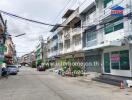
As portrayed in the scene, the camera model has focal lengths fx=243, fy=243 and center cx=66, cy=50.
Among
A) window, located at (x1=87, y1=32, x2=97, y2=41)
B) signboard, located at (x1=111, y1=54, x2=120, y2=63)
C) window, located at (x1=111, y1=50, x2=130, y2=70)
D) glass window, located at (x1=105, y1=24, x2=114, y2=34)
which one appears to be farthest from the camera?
window, located at (x1=87, y1=32, x2=97, y2=41)

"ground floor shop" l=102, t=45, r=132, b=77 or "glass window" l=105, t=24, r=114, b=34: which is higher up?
"glass window" l=105, t=24, r=114, b=34

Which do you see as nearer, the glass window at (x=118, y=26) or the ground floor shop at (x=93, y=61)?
the glass window at (x=118, y=26)

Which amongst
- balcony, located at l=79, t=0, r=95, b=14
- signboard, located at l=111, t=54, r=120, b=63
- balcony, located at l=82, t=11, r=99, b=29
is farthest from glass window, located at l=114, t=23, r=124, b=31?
balcony, located at l=79, t=0, r=95, b=14

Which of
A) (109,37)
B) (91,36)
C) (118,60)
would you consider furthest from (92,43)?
(118,60)

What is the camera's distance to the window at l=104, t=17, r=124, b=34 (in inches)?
901

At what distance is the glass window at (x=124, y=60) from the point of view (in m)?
22.1

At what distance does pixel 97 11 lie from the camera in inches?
1134

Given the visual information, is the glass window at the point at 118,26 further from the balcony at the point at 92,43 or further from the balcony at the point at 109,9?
the balcony at the point at 92,43

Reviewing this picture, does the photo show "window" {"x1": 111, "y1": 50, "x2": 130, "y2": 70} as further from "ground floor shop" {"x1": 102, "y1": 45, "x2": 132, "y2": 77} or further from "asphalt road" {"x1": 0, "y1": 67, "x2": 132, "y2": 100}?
"asphalt road" {"x1": 0, "y1": 67, "x2": 132, "y2": 100}

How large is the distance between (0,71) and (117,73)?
2002 cm

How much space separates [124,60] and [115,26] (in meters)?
3.68

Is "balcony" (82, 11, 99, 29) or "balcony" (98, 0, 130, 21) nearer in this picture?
"balcony" (98, 0, 130, 21)

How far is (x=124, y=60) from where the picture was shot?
22.7m

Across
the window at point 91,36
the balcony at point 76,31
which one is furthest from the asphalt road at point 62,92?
the balcony at point 76,31
